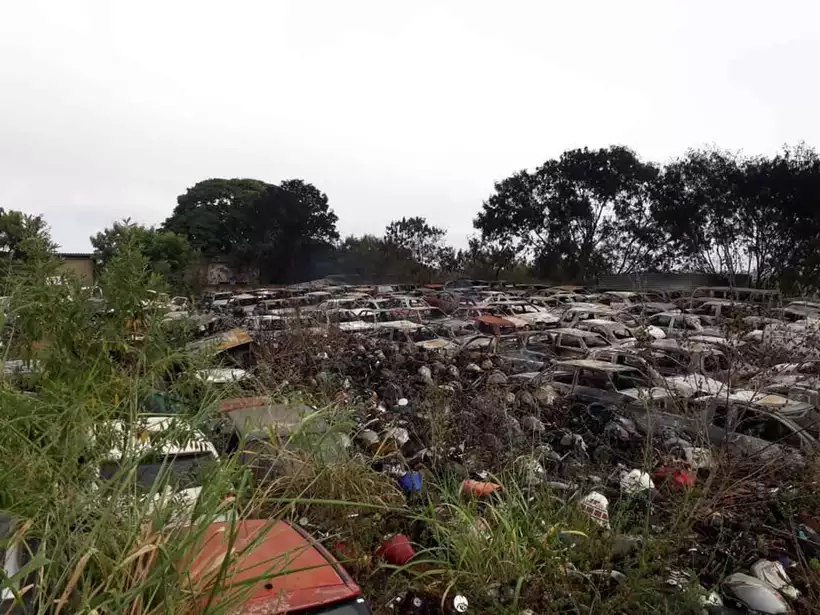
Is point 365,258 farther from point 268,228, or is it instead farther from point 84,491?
point 84,491

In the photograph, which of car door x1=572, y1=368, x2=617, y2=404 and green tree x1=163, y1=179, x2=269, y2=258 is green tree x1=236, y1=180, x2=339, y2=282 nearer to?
green tree x1=163, y1=179, x2=269, y2=258

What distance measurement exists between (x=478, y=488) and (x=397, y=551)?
46.8 inches

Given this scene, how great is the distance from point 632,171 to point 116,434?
43718mm

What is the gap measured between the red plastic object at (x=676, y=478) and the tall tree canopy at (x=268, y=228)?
150 feet

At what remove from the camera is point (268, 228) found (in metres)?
50.5

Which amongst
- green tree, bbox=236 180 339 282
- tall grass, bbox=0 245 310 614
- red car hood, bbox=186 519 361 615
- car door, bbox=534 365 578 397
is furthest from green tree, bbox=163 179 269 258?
red car hood, bbox=186 519 361 615

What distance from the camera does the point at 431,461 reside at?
20.0 ft

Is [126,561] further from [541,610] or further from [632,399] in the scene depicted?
[632,399]

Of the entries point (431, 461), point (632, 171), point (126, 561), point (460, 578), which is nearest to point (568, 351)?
point (431, 461)

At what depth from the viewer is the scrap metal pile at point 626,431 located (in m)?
4.38

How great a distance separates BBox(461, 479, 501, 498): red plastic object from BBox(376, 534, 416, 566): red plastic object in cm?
88

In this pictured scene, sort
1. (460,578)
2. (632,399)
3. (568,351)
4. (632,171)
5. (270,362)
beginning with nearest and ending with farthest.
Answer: (460,578) < (632,399) < (270,362) < (568,351) < (632,171)

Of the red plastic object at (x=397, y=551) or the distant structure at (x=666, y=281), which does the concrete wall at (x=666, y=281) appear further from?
the red plastic object at (x=397, y=551)

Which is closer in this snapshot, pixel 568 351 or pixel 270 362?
pixel 270 362
